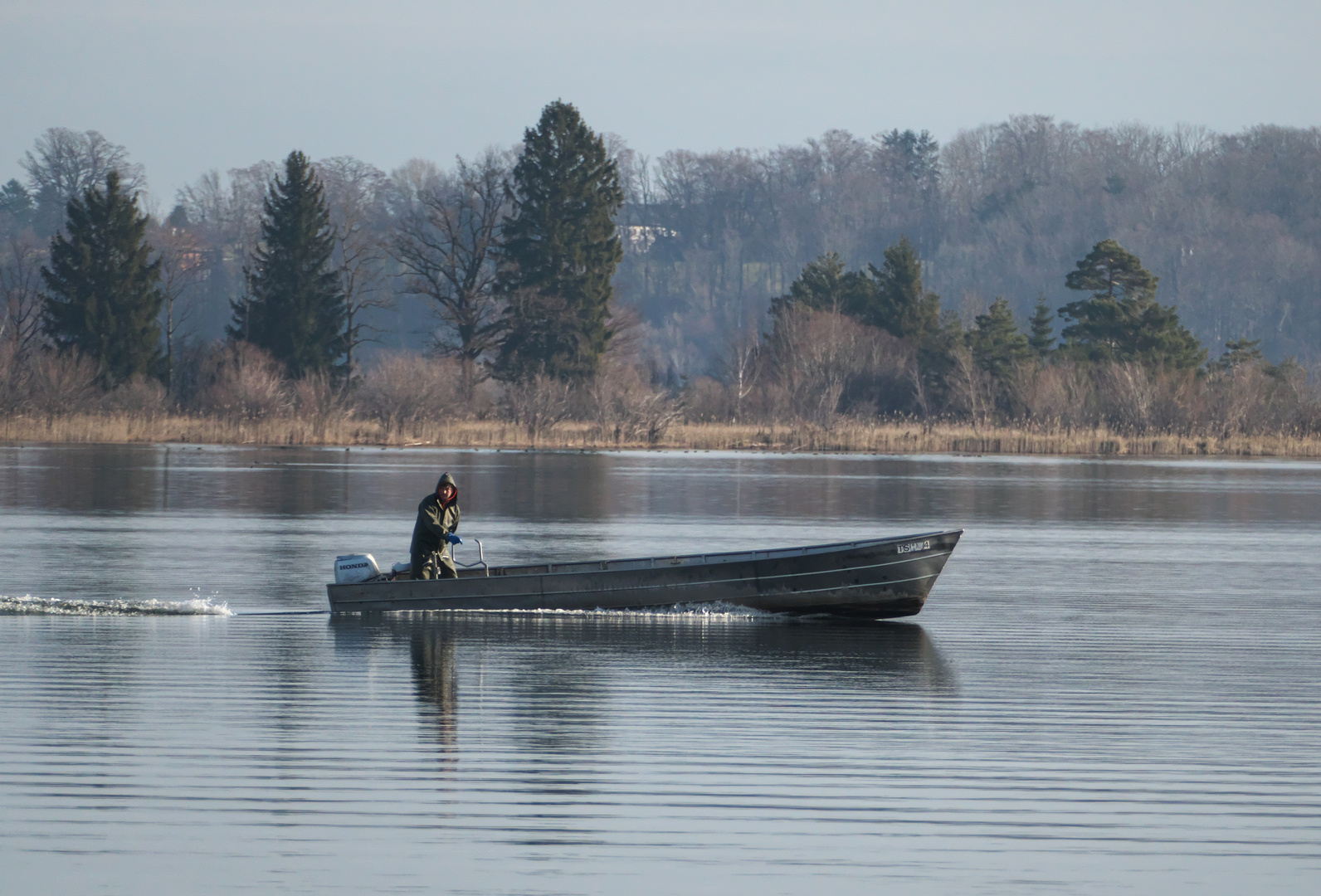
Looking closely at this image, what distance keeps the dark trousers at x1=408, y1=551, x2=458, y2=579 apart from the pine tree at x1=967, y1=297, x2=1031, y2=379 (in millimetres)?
50557

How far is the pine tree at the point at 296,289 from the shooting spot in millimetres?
67375

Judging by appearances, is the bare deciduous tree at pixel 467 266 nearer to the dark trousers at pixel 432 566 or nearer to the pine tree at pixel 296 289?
the pine tree at pixel 296 289

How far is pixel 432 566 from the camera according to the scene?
1802 cm

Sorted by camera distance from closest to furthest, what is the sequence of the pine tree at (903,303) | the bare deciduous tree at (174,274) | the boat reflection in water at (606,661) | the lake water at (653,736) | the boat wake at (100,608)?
the lake water at (653,736) < the boat reflection in water at (606,661) < the boat wake at (100,608) < the pine tree at (903,303) < the bare deciduous tree at (174,274)

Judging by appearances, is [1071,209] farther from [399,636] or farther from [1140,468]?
[399,636]

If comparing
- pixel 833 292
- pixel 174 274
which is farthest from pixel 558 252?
pixel 174 274

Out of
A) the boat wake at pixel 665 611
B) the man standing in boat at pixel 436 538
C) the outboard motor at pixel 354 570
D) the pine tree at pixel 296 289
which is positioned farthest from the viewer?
the pine tree at pixel 296 289

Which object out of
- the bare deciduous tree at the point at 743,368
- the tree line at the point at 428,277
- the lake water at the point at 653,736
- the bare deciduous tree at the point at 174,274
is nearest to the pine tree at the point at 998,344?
the bare deciduous tree at the point at 743,368

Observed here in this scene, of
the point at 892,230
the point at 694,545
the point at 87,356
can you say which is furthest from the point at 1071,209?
the point at 694,545

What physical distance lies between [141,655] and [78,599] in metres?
4.39

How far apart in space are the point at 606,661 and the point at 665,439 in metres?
47.5

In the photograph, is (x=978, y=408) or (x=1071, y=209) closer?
(x=978, y=408)

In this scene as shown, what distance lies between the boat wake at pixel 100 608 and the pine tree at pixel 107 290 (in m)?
47.6

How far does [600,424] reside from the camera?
62.3m
